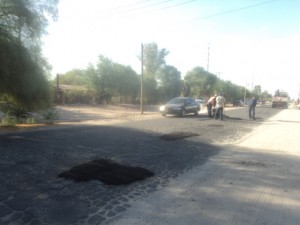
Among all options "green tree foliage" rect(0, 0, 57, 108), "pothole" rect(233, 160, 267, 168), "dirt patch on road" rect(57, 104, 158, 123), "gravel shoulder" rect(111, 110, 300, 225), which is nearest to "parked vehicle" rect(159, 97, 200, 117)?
"dirt patch on road" rect(57, 104, 158, 123)

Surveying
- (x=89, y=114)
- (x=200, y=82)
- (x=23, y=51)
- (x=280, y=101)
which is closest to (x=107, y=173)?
(x=23, y=51)

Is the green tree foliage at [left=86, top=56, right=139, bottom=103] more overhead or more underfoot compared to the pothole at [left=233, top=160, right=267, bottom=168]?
more overhead

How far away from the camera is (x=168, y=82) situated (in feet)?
209

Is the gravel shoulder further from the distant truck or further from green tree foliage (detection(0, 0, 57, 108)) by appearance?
the distant truck

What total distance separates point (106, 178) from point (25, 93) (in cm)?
1012

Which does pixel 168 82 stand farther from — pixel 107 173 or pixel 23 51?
pixel 107 173

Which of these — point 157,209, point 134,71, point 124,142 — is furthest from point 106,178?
point 134,71

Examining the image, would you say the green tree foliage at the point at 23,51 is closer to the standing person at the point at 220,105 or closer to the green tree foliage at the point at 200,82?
the standing person at the point at 220,105

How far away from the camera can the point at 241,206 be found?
486cm

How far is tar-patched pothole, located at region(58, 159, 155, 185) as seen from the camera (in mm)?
6051

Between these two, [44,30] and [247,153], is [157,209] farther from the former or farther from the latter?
[44,30]

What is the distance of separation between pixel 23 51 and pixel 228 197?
11.8 m

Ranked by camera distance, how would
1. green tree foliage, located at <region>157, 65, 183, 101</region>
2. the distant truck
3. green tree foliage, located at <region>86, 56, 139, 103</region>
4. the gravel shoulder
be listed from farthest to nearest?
green tree foliage, located at <region>157, 65, 183, 101</region>
the distant truck
green tree foliage, located at <region>86, 56, 139, 103</region>
the gravel shoulder

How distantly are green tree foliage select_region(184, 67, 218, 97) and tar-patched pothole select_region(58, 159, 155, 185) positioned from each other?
67.2m
